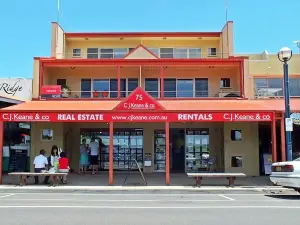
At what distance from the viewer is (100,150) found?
76.3 feet

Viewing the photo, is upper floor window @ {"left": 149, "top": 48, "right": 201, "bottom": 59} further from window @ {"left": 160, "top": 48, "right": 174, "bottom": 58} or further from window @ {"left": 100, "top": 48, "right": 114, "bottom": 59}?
window @ {"left": 100, "top": 48, "right": 114, "bottom": 59}

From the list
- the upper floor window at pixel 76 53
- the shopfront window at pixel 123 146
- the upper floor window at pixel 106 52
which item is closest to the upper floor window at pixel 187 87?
the shopfront window at pixel 123 146

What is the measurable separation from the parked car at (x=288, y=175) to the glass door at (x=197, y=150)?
9456mm

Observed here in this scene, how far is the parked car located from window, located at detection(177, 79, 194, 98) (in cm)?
1074

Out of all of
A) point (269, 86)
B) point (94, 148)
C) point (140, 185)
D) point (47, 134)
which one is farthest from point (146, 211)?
point (269, 86)

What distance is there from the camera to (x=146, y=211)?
32.9 feet

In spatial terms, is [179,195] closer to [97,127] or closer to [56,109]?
[56,109]

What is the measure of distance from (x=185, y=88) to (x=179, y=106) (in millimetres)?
5599

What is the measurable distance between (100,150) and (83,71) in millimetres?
4687

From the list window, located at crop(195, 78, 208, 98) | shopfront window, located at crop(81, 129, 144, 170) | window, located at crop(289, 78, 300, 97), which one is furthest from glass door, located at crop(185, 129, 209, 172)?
window, located at crop(289, 78, 300, 97)

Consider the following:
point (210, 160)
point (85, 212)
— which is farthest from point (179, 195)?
point (210, 160)

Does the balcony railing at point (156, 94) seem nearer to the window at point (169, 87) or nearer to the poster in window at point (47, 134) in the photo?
the window at point (169, 87)

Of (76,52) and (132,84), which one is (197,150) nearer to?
(132,84)

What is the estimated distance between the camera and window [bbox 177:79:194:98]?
23.9 m
